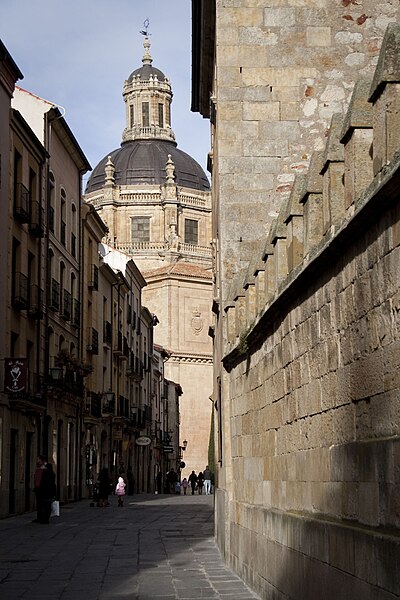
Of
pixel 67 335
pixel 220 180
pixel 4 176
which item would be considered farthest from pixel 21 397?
pixel 220 180

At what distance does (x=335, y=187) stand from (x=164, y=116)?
304ft

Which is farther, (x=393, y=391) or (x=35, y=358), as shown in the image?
(x=35, y=358)

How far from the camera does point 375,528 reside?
5449mm

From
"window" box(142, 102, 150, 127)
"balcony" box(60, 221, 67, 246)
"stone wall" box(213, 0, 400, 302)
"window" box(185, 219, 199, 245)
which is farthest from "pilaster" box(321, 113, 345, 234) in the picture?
"window" box(142, 102, 150, 127)

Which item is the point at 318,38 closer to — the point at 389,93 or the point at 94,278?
the point at 389,93

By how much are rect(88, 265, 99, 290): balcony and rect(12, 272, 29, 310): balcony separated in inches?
449

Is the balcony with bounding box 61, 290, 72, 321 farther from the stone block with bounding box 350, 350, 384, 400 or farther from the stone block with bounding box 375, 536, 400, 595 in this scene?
the stone block with bounding box 375, 536, 400, 595

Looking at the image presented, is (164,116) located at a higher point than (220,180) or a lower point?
higher

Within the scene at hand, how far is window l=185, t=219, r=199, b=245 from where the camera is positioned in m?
86.6

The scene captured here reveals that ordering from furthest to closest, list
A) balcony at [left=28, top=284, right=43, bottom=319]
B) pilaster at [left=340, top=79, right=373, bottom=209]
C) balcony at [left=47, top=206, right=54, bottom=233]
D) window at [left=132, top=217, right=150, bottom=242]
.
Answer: window at [left=132, top=217, right=150, bottom=242]
balcony at [left=47, top=206, right=54, bottom=233]
balcony at [left=28, top=284, right=43, bottom=319]
pilaster at [left=340, top=79, right=373, bottom=209]

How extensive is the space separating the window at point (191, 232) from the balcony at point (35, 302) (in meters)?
56.4

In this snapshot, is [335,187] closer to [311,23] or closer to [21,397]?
[311,23]

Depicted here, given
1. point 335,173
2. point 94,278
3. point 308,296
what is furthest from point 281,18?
point 94,278

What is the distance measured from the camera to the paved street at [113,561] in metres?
10.9
